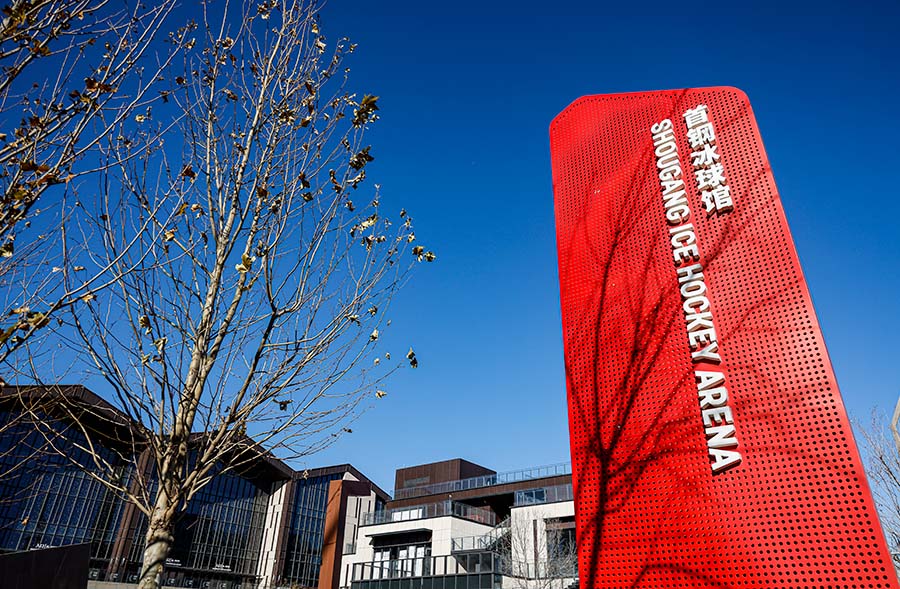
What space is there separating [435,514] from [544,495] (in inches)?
235

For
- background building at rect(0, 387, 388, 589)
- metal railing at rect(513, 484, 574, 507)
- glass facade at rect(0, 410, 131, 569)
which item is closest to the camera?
metal railing at rect(513, 484, 574, 507)

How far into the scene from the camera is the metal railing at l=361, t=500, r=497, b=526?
1141 inches

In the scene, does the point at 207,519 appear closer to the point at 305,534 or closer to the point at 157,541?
the point at 305,534

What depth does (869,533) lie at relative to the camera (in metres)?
5.84

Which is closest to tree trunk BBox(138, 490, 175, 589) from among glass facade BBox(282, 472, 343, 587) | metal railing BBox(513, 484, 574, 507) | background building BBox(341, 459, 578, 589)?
background building BBox(341, 459, 578, 589)

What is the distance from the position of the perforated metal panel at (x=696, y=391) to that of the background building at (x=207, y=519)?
21.6m

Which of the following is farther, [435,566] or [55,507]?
[55,507]

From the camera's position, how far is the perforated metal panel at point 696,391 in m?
6.30

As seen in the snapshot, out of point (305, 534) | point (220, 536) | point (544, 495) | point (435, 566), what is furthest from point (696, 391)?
point (305, 534)

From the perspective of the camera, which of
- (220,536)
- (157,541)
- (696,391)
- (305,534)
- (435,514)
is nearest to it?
(157,541)

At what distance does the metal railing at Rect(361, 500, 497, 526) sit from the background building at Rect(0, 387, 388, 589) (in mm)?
2344

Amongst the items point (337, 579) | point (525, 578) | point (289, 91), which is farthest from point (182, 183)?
point (337, 579)

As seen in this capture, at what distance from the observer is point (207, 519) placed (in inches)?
1554

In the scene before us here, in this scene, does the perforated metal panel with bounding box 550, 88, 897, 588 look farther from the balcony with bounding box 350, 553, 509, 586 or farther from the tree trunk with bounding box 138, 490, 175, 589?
the balcony with bounding box 350, 553, 509, 586
